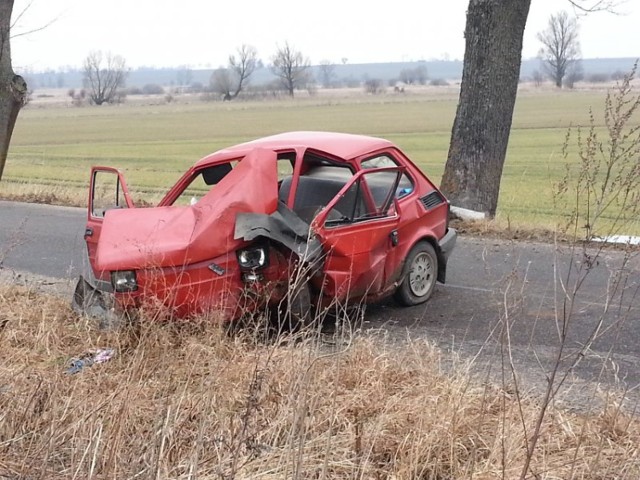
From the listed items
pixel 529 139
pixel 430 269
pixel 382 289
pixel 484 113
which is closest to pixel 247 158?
pixel 382 289

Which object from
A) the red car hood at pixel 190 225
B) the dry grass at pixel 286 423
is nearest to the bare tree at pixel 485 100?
the red car hood at pixel 190 225

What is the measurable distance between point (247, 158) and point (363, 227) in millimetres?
1123

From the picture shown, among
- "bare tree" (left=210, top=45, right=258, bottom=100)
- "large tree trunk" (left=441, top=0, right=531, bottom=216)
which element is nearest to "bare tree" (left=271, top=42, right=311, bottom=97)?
"bare tree" (left=210, top=45, right=258, bottom=100)

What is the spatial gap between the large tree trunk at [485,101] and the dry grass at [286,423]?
771cm

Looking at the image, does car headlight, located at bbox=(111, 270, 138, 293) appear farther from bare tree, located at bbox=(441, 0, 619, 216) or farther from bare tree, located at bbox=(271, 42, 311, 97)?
bare tree, located at bbox=(271, 42, 311, 97)

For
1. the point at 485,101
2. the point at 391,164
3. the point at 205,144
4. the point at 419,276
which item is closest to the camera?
the point at 419,276

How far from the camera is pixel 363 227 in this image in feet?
21.9

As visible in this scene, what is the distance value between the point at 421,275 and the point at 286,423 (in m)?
3.86

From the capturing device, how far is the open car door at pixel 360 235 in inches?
251

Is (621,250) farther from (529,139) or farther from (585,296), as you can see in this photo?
(529,139)

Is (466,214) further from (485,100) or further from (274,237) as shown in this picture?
(274,237)

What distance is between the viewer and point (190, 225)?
20.4 feet

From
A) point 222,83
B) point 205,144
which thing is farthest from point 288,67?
point 205,144

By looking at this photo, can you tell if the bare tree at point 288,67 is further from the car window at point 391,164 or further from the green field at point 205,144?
the car window at point 391,164
